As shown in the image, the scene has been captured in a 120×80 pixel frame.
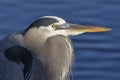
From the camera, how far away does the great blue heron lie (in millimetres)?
5770

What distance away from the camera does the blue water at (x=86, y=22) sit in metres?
7.67

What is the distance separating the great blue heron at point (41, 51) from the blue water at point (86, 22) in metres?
1.59

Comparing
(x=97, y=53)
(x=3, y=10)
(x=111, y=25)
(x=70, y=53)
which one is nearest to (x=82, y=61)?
(x=97, y=53)

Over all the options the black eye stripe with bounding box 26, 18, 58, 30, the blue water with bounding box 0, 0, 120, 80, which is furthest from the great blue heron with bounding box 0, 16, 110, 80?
the blue water with bounding box 0, 0, 120, 80

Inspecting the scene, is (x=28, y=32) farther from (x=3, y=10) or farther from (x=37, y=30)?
(x=3, y=10)

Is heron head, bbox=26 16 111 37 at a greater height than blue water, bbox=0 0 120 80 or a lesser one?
greater

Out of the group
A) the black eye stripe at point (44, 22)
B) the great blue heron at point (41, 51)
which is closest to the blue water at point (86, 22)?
the great blue heron at point (41, 51)

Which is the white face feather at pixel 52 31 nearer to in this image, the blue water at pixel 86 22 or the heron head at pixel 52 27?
the heron head at pixel 52 27

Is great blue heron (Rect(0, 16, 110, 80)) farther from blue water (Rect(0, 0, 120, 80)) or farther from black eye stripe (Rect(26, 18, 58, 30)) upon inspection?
blue water (Rect(0, 0, 120, 80))

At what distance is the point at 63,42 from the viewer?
5848mm

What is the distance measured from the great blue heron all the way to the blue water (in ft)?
5.23

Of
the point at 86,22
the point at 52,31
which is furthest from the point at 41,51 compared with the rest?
the point at 86,22

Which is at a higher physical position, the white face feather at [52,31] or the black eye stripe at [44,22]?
the black eye stripe at [44,22]

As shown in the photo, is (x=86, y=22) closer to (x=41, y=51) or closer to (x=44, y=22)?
(x=41, y=51)
